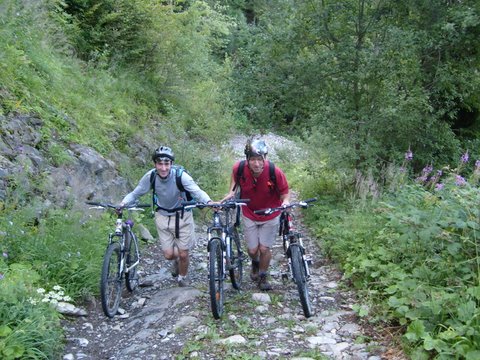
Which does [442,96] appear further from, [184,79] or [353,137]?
[184,79]

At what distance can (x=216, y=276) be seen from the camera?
5.53m

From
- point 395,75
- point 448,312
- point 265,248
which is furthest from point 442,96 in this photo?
point 448,312

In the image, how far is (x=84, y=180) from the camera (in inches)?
323

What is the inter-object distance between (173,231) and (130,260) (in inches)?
26.7

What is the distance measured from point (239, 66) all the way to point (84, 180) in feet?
17.5

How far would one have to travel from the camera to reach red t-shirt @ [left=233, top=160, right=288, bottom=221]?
20.5ft

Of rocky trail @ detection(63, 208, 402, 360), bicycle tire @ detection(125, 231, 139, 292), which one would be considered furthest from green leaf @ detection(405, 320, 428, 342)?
bicycle tire @ detection(125, 231, 139, 292)

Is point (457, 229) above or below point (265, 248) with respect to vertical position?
above

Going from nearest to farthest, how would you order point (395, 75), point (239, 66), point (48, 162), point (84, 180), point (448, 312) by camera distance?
point (448, 312) < point (48, 162) < point (84, 180) < point (395, 75) < point (239, 66)

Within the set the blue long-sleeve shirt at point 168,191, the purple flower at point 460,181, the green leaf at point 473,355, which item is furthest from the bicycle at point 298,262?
the green leaf at point 473,355

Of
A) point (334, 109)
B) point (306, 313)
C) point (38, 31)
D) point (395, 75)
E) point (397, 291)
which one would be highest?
point (38, 31)

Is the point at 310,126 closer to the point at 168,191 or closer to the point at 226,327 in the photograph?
the point at 168,191

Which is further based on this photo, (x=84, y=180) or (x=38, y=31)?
(x=38, y=31)

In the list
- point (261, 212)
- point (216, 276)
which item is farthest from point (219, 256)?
point (261, 212)
